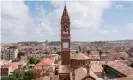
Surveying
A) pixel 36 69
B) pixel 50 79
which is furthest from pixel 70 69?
pixel 36 69

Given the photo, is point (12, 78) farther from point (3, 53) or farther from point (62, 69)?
point (3, 53)

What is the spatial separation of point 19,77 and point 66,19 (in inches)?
596

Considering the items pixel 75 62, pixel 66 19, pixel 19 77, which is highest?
pixel 66 19

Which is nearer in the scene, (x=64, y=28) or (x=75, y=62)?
(x=75, y=62)

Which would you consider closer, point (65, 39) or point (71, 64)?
point (71, 64)

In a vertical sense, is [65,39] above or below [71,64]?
above

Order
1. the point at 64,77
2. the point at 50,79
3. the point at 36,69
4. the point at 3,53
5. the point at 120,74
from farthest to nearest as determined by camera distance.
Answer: the point at 3,53, the point at 36,69, the point at 50,79, the point at 64,77, the point at 120,74

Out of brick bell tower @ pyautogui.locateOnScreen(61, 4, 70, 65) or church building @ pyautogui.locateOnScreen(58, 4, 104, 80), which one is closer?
church building @ pyautogui.locateOnScreen(58, 4, 104, 80)

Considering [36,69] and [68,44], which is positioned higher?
[68,44]

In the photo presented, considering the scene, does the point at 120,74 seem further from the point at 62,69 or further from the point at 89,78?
the point at 62,69

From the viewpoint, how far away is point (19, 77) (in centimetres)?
4925

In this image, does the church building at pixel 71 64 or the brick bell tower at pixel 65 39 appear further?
the brick bell tower at pixel 65 39

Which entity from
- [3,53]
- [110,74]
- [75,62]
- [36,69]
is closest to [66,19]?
[75,62]

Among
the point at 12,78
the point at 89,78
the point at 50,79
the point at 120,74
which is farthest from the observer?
the point at 12,78
